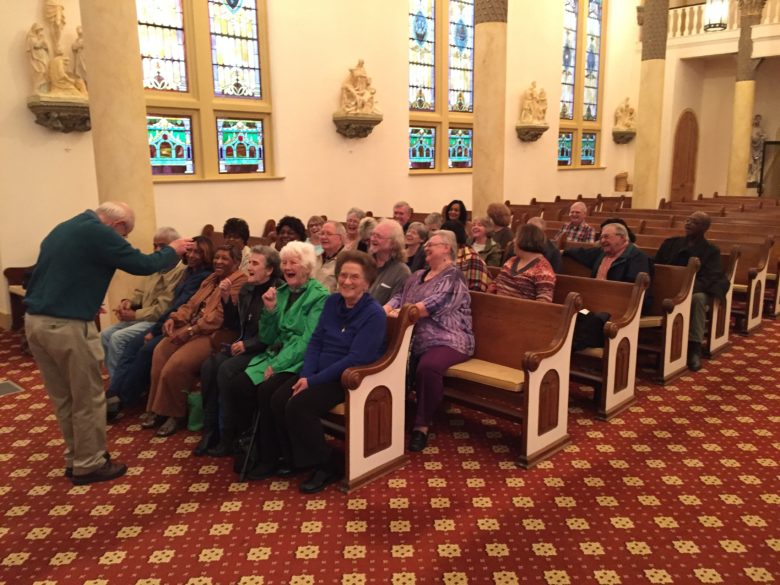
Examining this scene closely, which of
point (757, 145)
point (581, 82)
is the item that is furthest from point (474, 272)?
point (757, 145)

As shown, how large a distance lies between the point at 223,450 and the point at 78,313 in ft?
4.24

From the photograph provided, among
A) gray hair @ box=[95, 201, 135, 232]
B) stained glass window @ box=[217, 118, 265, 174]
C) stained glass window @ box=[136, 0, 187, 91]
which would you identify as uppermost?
stained glass window @ box=[136, 0, 187, 91]

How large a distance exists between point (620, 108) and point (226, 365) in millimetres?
16441

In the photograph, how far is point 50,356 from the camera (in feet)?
12.6

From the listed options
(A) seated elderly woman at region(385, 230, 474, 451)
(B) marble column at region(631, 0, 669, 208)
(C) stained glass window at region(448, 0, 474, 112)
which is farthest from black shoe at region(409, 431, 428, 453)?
(B) marble column at region(631, 0, 669, 208)

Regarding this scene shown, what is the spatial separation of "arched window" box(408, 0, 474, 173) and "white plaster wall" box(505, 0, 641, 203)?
4.03ft

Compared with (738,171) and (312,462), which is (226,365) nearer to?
(312,462)

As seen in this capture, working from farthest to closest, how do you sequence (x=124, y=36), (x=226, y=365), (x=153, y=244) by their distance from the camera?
(x=153, y=244) < (x=124, y=36) < (x=226, y=365)

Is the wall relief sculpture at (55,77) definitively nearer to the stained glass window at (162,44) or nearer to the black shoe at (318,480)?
the stained glass window at (162,44)

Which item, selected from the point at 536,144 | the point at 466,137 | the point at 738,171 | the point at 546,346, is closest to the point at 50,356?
the point at 546,346

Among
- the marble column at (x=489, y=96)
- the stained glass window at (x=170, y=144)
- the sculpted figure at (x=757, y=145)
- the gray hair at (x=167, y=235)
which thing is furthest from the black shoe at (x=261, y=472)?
the sculpted figure at (x=757, y=145)

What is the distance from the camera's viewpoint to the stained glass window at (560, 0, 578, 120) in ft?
53.0

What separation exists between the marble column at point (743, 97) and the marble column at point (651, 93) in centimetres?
416

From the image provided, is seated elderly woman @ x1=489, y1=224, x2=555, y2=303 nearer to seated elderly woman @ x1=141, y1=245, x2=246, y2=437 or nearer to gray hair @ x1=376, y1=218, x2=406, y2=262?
gray hair @ x1=376, y1=218, x2=406, y2=262
